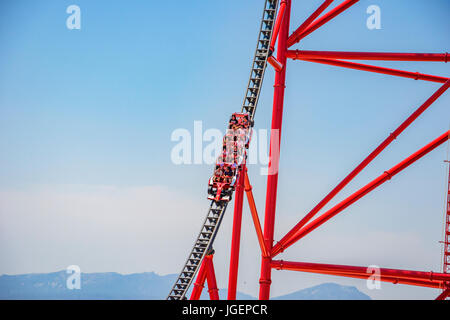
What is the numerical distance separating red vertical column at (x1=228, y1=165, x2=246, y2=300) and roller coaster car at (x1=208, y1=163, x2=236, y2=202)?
24 centimetres

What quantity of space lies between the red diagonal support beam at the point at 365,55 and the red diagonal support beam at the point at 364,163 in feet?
3.55

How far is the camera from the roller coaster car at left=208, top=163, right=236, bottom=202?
17.1 metres

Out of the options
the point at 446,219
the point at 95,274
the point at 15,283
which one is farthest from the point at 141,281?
the point at 446,219

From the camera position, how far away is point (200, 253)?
17125 millimetres

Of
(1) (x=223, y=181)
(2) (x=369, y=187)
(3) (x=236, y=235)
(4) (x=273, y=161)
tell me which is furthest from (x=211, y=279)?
(2) (x=369, y=187)

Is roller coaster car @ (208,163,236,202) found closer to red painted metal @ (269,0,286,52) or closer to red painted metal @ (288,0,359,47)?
red painted metal @ (269,0,286,52)

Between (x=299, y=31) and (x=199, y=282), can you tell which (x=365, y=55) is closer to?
(x=299, y=31)

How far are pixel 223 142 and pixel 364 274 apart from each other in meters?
5.02

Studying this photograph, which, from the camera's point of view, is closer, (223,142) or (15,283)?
(223,142)

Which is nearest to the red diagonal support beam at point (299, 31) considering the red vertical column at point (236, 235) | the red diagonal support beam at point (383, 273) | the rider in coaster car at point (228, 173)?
the red vertical column at point (236, 235)

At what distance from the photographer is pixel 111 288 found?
17162 centimetres

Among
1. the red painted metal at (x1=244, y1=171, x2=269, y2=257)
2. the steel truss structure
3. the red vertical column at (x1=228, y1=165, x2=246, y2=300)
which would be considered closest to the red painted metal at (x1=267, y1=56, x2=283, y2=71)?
the steel truss structure

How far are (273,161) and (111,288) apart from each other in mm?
160443
